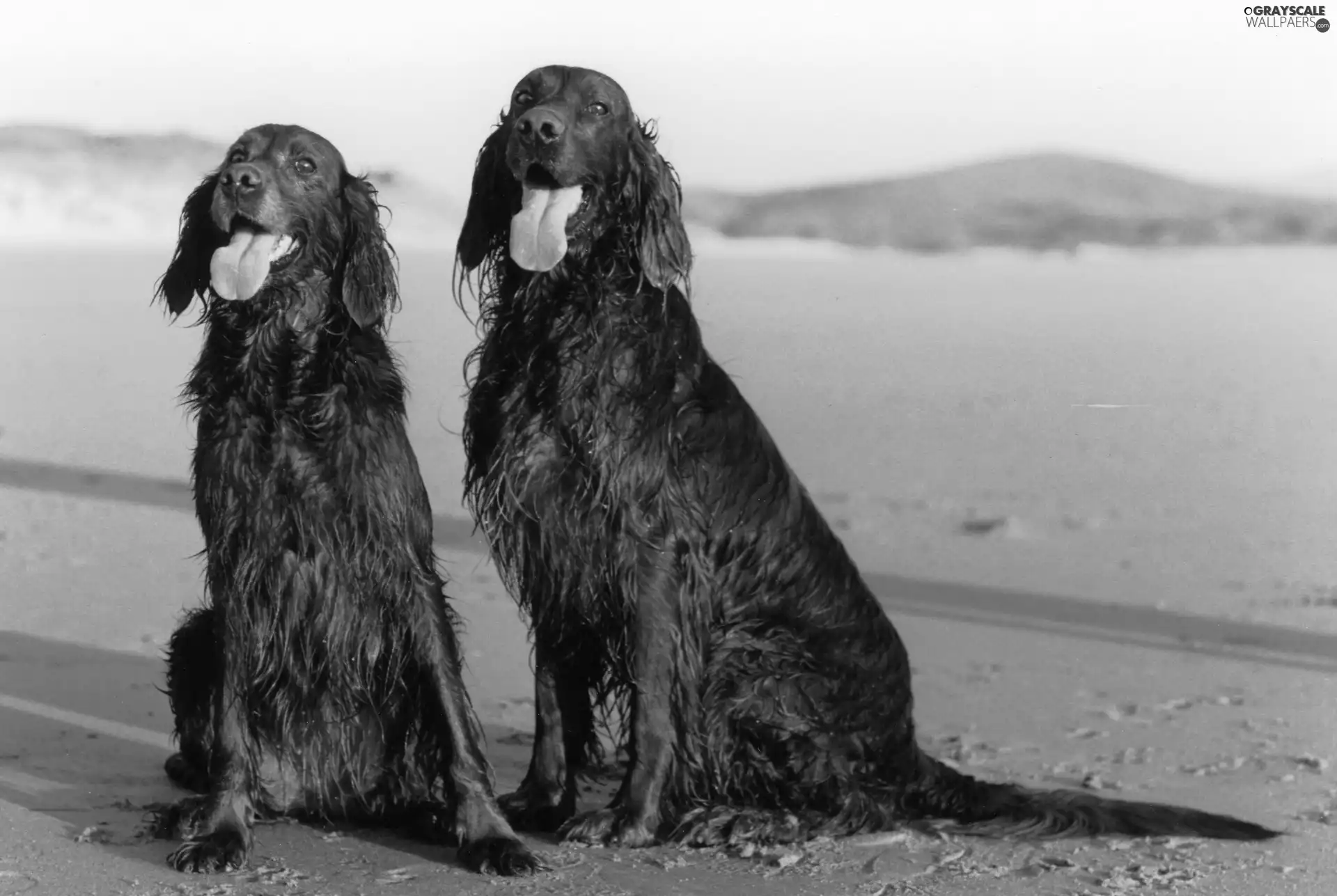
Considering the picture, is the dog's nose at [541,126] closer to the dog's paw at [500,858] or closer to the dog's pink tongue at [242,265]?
the dog's pink tongue at [242,265]

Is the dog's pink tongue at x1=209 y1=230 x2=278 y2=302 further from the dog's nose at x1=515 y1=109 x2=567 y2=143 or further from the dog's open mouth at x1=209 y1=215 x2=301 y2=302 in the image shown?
the dog's nose at x1=515 y1=109 x2=567 y2=143

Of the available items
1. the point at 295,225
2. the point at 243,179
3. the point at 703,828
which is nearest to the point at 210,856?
the point at 703,828

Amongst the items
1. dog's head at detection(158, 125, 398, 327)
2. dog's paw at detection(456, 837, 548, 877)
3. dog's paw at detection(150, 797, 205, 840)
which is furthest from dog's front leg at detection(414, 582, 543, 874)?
dog's head at detection(158, 125, 398, 327)

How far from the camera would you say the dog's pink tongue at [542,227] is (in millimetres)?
4625

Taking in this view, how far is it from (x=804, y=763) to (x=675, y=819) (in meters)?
0.43

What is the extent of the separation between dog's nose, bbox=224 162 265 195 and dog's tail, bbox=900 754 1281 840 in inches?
106

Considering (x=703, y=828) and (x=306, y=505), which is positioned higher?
(x=306, y=505)

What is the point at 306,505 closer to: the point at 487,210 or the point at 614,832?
the point at 487,210

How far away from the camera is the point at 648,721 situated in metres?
4.72

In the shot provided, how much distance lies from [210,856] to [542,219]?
204 cm

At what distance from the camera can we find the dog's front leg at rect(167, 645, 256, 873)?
178 inches

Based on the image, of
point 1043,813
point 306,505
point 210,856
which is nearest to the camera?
point 210,856

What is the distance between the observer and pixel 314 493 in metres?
4.60

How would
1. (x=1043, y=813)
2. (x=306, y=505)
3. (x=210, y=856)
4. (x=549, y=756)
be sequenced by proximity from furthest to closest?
(x=549, y=756), (x=1043, y=813), (x=306, y=505), (x=210, y=856)
